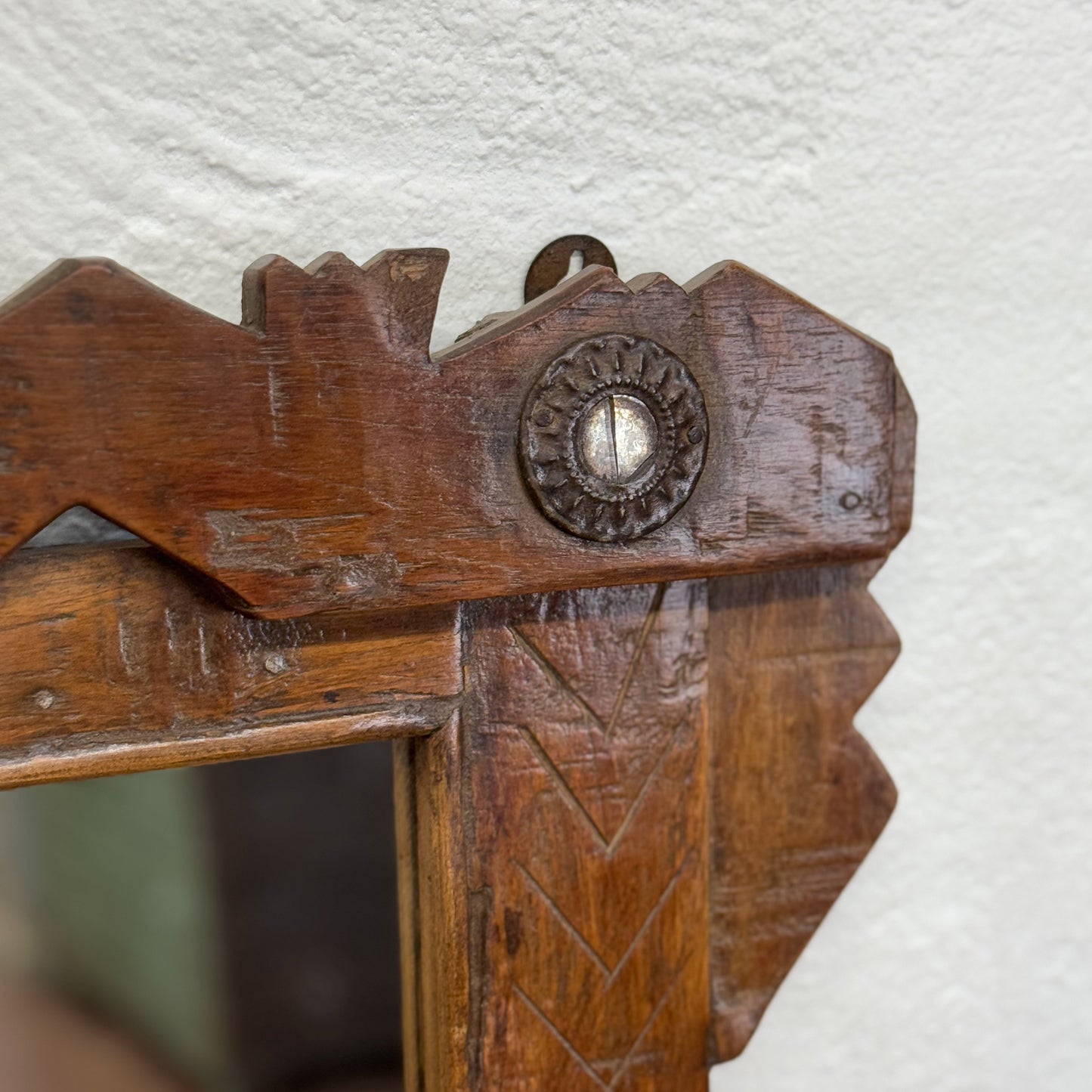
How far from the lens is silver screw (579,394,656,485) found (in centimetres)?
57

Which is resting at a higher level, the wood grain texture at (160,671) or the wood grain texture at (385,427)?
the wood grain texture at (385,427)

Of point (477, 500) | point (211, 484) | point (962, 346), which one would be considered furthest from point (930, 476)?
point (211, 484)

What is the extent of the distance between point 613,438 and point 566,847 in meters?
0.24

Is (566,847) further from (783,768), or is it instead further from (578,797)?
(783,768)

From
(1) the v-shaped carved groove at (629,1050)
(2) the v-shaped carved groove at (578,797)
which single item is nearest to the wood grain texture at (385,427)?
(2) the v-shaped carved groove at (578,797)

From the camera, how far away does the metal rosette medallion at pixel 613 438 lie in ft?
1.84

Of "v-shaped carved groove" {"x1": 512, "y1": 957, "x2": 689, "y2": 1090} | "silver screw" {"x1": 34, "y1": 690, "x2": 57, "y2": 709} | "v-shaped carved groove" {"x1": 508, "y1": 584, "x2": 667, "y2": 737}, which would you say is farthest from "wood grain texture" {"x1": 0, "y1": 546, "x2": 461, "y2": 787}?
"v-shaped carved groove" {"x1": 512, "y1": 957, "x2": 689, "y2": 1090}

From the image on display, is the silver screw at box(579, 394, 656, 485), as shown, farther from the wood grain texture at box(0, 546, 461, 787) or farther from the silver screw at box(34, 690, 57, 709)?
the silver screw at box(34, 690, 57, 709)

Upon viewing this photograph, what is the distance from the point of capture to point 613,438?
573 millimetres

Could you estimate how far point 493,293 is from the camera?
645 mm

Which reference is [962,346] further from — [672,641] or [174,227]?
[174,227]

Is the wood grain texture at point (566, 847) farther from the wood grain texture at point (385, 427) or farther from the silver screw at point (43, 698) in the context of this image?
the silver screw at point (43, 698)

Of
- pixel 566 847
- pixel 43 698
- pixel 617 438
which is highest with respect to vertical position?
pixel 617 438

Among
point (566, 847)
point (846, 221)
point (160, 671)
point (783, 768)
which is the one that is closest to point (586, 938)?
point (566, 847)
